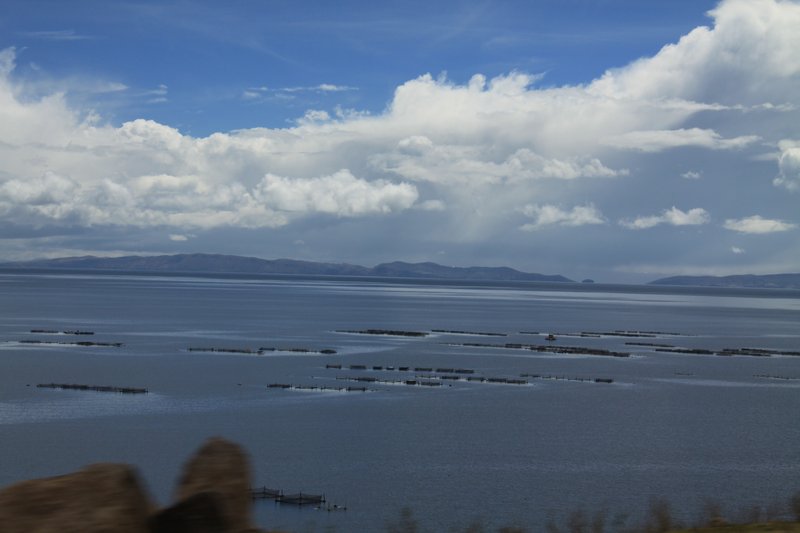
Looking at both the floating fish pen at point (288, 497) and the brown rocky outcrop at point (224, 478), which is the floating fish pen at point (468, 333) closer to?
the floating fish pen at point (288, 497)

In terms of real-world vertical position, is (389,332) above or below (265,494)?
above

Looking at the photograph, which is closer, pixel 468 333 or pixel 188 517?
pixel 188 517

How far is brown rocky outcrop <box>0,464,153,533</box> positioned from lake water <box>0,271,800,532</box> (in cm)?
2339

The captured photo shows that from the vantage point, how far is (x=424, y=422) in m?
52.4

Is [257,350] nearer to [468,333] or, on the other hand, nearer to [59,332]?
[59,332]

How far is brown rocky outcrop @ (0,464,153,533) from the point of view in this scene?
25.3ft

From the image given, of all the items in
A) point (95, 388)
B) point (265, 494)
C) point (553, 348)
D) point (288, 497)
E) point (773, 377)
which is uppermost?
point (553, 348)

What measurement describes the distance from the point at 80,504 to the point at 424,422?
45312 mm

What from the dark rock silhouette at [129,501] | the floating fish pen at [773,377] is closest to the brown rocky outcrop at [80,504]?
the dark rock silhouette at [129,501]

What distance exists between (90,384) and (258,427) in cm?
2109

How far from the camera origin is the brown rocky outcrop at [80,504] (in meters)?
7.72

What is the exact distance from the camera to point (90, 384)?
210ft

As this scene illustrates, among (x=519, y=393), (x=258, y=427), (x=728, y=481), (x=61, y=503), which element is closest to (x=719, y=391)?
(x=519, y=393)

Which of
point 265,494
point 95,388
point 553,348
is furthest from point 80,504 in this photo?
point 553,348
